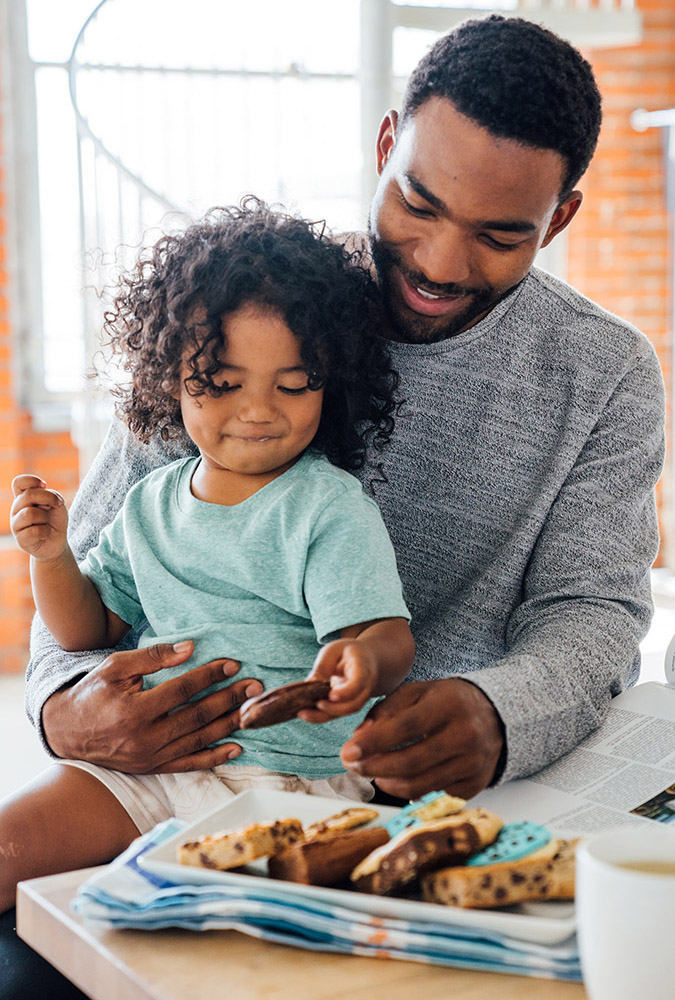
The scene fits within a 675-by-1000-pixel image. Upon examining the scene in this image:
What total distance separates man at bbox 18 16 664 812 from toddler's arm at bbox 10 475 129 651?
36 millimetres

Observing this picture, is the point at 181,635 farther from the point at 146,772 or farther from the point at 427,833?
the point at 427,833

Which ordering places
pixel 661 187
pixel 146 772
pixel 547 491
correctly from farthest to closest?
pixel 661 187 < pixel 547 491 < pixel 146 772

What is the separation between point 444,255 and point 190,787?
0.66 meters

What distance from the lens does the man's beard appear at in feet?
4.54

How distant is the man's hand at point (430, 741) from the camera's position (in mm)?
910

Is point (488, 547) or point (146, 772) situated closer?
point (146, 772)

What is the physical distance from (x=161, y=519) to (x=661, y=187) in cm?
431

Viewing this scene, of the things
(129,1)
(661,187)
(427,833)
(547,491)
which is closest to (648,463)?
(547,491)

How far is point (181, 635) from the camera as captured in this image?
3.90ft

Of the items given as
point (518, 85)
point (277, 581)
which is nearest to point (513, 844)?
point (277, 581)

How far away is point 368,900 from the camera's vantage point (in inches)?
26.7

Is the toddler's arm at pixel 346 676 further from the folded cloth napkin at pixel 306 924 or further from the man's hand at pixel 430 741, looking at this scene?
the folded cloth napkin at pixel 306 924

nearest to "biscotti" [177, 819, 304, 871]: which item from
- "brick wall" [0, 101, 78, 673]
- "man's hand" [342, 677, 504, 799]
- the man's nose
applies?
"man's hand" [342, 677, 504, 799]

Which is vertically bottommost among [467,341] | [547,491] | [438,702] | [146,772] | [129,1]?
[146,772]
